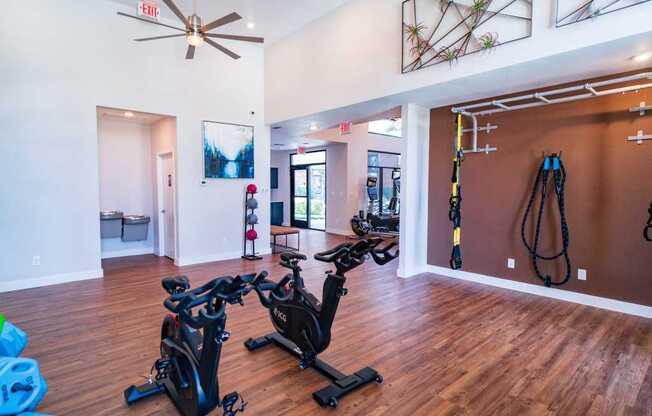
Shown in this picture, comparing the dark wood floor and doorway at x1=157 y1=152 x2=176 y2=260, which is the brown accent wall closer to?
the dark wood floor

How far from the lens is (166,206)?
700 centimetres

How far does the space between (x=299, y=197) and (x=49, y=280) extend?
7963 millimetres

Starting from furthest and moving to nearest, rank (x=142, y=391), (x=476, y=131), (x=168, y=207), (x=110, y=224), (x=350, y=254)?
(x=168, y=207)
(x=110, y=224)
(x=476, y=131)
(x=350, y=254)
(x=142, y=391)

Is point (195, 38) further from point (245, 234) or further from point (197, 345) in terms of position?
point (245, 234)

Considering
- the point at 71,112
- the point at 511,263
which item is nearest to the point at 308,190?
the point at 71,112

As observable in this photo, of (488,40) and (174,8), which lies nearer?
(174,8)

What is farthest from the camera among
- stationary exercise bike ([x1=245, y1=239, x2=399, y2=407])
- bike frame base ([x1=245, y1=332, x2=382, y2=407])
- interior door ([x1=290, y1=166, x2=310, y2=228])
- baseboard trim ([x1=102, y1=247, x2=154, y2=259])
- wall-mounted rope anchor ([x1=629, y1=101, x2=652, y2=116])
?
interior door ([x1=290, y1=166, x2=310, y2=228])

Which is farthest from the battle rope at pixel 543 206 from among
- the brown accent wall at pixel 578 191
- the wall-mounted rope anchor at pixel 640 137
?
the wall-mounted rope anchor at pixel 640 137

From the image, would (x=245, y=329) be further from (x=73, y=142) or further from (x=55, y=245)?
(x=73, y=142)

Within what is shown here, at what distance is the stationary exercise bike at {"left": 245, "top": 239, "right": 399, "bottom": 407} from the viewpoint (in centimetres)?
247

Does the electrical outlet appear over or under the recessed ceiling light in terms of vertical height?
under

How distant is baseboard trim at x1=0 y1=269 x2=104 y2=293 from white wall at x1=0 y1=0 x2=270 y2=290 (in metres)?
0.01

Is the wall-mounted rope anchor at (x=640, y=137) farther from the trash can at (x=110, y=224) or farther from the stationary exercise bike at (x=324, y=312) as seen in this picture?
the trash can at (x=110, y=224)

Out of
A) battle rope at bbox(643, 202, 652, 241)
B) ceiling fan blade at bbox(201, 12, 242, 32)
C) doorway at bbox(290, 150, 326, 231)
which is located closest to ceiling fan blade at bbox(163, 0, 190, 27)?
ceiling fan blade at bbox(201, 12, 242, 32)
